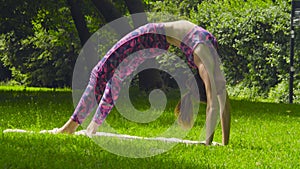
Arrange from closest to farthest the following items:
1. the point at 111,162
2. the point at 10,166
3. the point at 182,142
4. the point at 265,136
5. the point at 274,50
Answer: the point at 10,166, the point at 111,162, the point at 182,142, the point at 265,136, the point at 274,50

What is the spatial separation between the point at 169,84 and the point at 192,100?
1880cm

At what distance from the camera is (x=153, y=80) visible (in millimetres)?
17172

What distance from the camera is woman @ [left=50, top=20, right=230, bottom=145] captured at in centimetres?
645

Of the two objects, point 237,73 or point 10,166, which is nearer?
point 10,166

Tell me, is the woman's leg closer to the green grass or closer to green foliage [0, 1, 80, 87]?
the green grass

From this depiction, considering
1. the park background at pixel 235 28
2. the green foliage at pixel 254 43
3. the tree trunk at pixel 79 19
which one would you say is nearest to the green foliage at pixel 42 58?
the park background at pixel 235 28

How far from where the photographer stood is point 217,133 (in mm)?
8336

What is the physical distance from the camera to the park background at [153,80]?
5.50 meters

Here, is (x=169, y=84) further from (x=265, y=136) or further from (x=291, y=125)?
(x=265, y=136)

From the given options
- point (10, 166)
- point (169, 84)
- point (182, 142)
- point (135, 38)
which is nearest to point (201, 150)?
point (182, 142)

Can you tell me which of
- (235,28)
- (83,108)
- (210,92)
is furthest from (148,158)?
(235,28)

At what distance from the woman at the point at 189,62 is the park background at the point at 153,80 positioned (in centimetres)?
47

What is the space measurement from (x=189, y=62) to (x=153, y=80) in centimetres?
1040

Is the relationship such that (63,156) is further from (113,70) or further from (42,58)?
(42,58)
